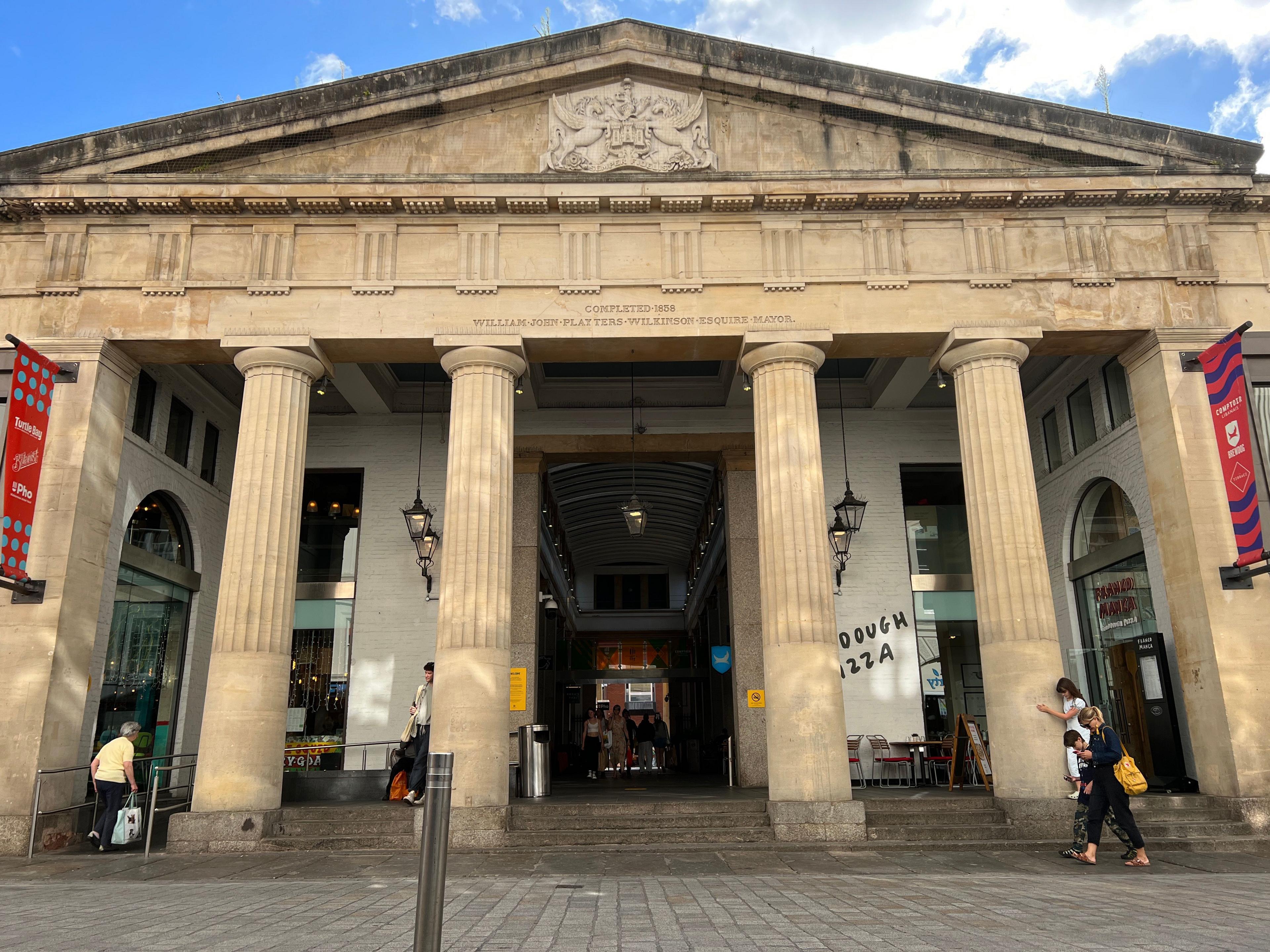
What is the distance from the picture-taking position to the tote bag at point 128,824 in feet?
36.1

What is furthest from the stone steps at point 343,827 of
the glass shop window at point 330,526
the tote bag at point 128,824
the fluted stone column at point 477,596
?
the glass shop window at point 330,526

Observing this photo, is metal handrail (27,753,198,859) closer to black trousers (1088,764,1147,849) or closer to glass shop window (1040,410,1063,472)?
black trousers (1088,764,1147,849)

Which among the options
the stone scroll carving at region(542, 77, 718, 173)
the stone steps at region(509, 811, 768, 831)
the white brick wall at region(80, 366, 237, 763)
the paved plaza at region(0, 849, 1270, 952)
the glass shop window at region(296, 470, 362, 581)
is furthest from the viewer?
the glass shop window at region(296, 470, 362, 581)

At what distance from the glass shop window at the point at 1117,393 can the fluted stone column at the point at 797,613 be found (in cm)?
567

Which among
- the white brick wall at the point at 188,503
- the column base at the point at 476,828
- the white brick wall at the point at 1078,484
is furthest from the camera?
the white brick wall at the point at 1078,484

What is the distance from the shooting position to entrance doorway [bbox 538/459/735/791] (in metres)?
23.2

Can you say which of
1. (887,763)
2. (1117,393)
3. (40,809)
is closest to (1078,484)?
(1117,393)

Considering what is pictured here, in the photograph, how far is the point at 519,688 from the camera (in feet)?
45.0

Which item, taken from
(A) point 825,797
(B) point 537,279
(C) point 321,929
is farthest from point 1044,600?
(C) point 321,929

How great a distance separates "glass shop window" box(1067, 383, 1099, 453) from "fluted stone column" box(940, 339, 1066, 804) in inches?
153

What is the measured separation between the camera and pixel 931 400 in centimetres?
1839

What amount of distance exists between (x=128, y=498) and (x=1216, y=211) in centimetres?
1742

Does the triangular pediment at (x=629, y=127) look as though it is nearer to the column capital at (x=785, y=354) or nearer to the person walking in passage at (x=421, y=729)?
the column capital at (x=785, y=354)

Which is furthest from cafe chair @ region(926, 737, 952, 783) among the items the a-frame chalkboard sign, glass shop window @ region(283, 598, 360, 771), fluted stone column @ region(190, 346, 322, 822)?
fluted stone column @ region(190, 346, 322, 822)
